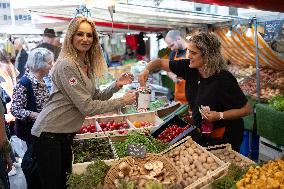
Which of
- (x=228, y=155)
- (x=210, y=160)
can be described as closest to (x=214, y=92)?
(x=228, y=155)

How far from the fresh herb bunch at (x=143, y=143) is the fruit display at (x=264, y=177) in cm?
95

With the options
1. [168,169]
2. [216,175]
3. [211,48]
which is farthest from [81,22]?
[216,175]

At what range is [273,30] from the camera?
5.77 meters

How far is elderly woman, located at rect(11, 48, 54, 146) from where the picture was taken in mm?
4293

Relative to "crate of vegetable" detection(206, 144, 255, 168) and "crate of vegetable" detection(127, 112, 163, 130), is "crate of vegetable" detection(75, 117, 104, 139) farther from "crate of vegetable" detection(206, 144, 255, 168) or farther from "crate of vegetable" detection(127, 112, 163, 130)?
"crate of vegetable" detection(206, 144, 255, 168)

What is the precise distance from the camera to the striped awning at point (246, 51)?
667cm

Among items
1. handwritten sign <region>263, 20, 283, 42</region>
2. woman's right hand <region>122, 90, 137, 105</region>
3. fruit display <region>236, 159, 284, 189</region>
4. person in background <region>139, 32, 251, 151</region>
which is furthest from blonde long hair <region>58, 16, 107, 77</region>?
handwritten sign <region>263, 20, 283, 42</region>

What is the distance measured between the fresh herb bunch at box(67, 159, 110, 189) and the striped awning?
465 centimetres

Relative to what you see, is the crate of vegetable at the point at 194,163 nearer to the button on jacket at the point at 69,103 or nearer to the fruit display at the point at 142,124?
the button on jacket at the point at 69,103

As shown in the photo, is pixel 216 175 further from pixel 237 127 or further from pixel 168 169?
pixel 237 127

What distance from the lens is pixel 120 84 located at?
3518mm

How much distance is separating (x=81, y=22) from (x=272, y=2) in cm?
216

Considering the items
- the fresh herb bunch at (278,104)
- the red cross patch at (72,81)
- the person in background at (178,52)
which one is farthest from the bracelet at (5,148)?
the fresh herb bunch at (278,104)

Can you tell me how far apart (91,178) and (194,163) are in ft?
2.79
